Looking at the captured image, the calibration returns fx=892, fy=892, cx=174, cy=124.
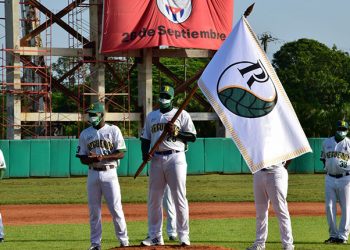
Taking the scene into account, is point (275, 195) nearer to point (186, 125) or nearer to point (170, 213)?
point (186, 125)

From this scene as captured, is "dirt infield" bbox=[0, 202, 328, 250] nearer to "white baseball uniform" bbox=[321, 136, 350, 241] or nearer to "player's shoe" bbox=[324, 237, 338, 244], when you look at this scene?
"white baseball uniform" bbox=[321, 136, 350, 241]

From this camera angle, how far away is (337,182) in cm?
1584

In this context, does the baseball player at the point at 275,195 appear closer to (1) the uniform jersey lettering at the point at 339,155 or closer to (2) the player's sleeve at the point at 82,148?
(2) the player's sleeve at the point at 82,148

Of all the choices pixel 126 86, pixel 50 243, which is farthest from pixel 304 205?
pixel 126 86

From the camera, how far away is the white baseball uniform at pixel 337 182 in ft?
51.4

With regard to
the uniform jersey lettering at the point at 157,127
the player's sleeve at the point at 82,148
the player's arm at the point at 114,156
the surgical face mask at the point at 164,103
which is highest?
Result: the surgical face mask at the point at 164,103

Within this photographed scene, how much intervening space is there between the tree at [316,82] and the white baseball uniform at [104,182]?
4719cm

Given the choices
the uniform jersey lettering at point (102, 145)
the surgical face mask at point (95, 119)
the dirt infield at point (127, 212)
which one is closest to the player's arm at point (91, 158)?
the uniform jersey lettering at point (102, 145)

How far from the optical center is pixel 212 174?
3953cm

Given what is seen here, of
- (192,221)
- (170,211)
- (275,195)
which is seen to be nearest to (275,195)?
(275,195)

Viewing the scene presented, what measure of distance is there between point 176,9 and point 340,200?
32.8m

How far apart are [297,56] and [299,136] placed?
7084 centimetres

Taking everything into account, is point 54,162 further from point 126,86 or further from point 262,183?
point 262,183

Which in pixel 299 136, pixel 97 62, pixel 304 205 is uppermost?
pixel 97 62
